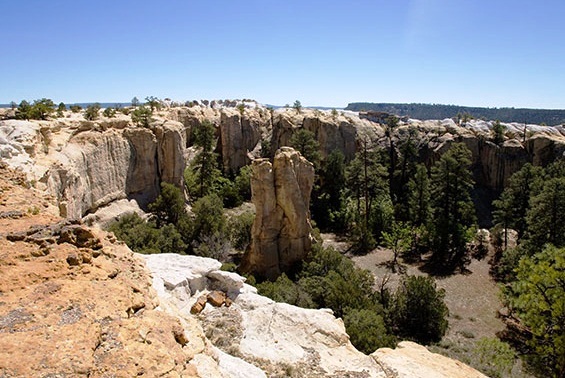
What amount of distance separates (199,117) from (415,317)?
38.4 metres

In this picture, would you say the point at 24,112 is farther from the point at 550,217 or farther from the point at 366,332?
the point at 550,217

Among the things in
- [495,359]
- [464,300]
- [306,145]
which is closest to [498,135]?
[306,145]

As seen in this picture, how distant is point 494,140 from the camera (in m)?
52.3

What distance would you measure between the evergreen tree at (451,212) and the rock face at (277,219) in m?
14.1

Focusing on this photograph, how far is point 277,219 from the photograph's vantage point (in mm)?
25641

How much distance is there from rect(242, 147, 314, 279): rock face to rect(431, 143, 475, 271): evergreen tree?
14.1m

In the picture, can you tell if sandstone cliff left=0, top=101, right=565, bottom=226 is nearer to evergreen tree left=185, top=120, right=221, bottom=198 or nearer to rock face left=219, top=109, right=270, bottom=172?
rock face left=219, top=109, right=270, bottom=172

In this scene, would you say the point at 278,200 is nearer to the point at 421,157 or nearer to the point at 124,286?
the point at 124,286

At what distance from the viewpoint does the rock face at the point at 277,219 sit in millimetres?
24891

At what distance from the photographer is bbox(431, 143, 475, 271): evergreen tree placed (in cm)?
3319

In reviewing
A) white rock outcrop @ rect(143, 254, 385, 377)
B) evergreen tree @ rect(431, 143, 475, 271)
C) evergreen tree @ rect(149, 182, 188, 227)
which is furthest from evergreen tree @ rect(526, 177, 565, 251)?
evergreen tree @ rect(149, 182, 188, 227)

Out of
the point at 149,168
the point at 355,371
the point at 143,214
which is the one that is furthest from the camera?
the point at 149,168

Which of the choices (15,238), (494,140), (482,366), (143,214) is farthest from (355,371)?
(494,140)

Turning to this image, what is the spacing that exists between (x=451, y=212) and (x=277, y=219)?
65.0 ft
